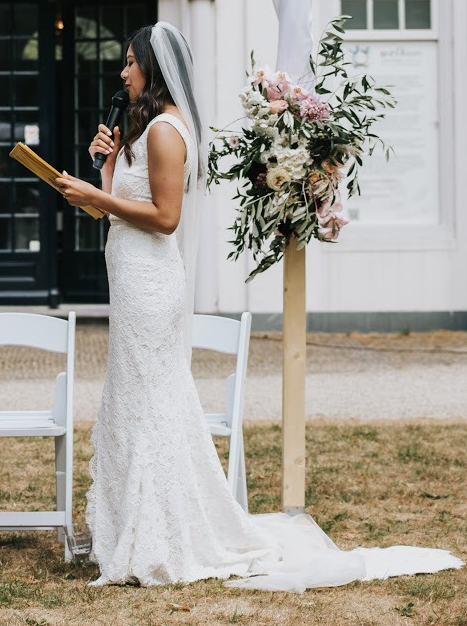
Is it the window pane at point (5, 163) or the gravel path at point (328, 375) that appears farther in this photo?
the window pane at point (5, 163)

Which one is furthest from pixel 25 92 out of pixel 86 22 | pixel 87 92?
pixel 86 22

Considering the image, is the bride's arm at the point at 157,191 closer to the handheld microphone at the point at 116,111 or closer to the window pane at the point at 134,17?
the handheld microphone at the point at 116,111

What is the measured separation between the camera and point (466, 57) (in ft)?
42.5

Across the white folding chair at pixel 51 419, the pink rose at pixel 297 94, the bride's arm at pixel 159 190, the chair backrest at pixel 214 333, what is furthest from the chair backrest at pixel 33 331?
the pink rose at pixel 297 94

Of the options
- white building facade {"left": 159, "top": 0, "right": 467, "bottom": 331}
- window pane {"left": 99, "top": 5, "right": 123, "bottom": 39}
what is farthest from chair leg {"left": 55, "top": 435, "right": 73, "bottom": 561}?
window pane {"left": 99, "top": 5, "right": 123, "bottom": 39}

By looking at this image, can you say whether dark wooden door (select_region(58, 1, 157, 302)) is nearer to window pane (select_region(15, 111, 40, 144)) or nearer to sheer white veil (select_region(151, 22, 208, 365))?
window pane (select_region(15, 111, 40, 144))

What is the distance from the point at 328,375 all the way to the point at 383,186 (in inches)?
132

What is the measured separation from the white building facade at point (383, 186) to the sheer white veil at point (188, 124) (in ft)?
24.4

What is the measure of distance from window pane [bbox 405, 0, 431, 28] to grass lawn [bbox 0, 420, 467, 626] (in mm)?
6015

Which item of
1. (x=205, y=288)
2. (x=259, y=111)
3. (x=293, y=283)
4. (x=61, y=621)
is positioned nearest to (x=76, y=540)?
(x=61, y=621)

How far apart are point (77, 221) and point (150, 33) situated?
29.4 ft

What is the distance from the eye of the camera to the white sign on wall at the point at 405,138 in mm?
13062

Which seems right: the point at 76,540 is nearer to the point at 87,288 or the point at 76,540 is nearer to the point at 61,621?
the point at 61,621

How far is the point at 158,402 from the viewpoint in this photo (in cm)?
498
